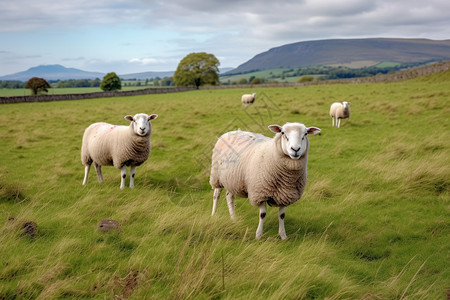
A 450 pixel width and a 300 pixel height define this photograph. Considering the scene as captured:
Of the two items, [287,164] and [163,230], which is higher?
[287,164]

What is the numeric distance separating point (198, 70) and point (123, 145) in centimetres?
5941

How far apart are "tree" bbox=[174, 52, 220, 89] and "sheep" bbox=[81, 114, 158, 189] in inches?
2241

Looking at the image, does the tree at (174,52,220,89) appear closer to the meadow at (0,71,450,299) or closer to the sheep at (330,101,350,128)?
the sheep at (330,101,350,128)

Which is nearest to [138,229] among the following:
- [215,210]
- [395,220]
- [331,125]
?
[215,210]

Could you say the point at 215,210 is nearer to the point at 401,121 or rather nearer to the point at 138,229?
the point at 138,229

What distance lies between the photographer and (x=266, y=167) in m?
4.61

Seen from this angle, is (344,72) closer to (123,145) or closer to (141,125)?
(123,145)

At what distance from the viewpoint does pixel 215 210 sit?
5.83m

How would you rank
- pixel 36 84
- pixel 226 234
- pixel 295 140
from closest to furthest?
1. pixel 295 140
2. pixel 226 234
3. pixel 36 84

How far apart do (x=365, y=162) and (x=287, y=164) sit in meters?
4.76

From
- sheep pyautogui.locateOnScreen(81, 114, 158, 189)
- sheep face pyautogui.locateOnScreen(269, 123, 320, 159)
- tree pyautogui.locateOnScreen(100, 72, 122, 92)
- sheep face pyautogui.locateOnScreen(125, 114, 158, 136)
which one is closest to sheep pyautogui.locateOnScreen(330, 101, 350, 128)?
sheep pyautogui.locateOnScreen(81, 114, 158, 189)

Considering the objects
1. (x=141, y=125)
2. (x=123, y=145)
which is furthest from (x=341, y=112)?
(x=123, y=145)

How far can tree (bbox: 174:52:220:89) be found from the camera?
2509 inches

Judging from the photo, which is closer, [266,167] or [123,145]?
[266,167]
